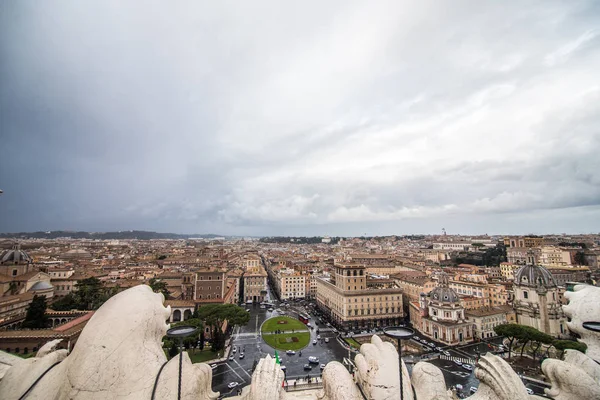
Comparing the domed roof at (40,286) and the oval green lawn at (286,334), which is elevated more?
the domed roof at (40,286)

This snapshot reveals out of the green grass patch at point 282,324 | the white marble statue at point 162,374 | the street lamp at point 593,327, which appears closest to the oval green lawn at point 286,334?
the green grass patch at point 282,324

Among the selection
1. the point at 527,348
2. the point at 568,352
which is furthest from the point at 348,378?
the point at 527,348

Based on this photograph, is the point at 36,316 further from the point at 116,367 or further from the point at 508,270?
the point at 508,270

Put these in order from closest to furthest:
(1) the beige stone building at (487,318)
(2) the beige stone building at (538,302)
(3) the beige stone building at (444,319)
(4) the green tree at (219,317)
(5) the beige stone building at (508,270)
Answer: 1. (4) the green tree at (219,317)
2. (3) the beige stone building at (444,319)
3. (2) the beige stone building at (538,302)
4. (1) the beige stone building at (487,318)
5. (5) the beige stone building at (508,270)

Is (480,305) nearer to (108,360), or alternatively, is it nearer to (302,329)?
(302,329)

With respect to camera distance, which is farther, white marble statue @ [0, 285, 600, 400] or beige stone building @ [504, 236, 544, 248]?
beige stone building @ [504, 236, 544, 248]

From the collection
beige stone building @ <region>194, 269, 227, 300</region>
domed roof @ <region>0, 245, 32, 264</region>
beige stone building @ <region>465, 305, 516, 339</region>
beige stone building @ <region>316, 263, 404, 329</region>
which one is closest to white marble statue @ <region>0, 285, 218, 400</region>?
beige stone building @ <region>316, 263, 404, 329</region>

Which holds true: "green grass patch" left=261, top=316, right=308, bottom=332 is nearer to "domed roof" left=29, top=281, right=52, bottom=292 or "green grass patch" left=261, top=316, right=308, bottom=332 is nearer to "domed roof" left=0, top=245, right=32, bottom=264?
"domed roof" left=29, top=281, right=52, bottom=292

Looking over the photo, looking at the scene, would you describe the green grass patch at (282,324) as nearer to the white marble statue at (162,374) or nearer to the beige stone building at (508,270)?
the white marble statue at (162,374)
